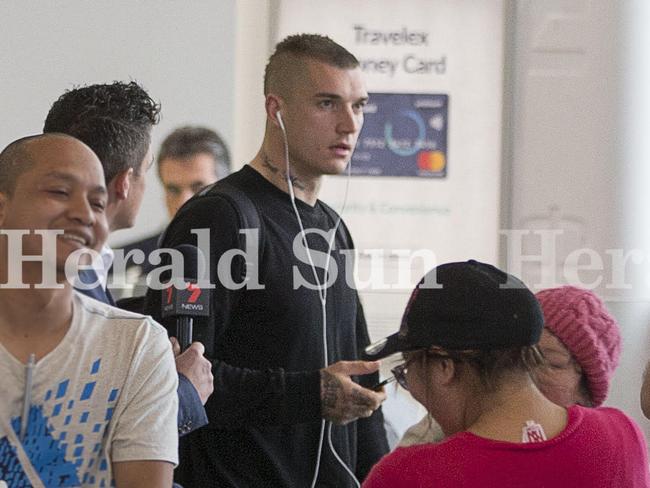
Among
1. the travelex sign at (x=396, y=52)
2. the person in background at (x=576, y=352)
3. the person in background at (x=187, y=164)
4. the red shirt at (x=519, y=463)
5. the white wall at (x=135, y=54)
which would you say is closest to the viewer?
the red shirt at (x=519, y=463)

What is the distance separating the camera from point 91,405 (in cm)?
148

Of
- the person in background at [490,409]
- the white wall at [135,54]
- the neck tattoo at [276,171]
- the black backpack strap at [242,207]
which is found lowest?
the person in background at [490,409]

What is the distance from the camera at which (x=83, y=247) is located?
154 centimetres

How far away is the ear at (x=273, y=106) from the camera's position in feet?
8.71

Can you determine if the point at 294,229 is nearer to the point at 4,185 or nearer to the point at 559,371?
the point at 559,371

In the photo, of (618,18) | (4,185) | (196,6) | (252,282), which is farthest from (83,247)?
(618,18)

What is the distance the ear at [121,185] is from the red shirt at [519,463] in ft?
2.67

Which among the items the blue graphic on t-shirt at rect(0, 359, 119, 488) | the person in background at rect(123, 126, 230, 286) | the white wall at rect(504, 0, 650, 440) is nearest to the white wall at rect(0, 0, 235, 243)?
the person in background at rect(123, 126, 230, 286)

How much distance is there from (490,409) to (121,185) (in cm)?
87

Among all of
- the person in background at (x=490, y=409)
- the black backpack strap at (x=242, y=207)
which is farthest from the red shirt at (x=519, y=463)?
the black backpack strap at (x=242, y=207)

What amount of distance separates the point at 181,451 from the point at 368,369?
0.44 m

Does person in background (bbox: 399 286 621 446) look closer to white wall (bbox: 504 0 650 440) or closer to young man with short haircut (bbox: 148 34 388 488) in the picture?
young man with short haircut (bbox: 148 34 388 488)

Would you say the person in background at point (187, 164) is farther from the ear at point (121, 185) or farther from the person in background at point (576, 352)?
the person in background at point (576, 352)

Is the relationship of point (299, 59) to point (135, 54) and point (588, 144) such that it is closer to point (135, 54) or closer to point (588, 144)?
point (135, 54)
